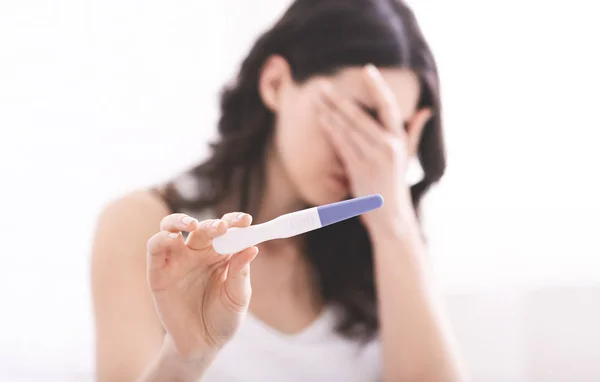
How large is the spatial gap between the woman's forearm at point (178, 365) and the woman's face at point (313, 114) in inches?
9.7

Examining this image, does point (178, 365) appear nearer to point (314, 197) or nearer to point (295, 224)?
point (295, 224)

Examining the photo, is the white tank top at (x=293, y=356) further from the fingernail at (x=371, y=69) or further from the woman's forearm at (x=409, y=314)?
the fingernail at (x=371, y=69)

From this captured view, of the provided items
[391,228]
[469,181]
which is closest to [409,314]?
[391,228]

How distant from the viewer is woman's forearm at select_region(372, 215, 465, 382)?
0.53 meters

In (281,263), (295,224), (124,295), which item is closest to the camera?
(295,224)

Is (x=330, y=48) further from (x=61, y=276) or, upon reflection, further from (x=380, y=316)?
(x=61, y=276)

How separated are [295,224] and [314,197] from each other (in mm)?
257

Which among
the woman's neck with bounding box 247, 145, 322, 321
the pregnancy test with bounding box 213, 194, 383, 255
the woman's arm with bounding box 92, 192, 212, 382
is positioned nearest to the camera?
the pregnancy test with bounding box 213, 194, 383, 255

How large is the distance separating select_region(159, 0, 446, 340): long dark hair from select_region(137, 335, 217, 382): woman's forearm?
223mm

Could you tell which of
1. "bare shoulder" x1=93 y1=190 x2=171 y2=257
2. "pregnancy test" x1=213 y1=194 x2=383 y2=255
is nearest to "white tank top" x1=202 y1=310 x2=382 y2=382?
"bare shoulder" x1=93 y1=190 x2=171 y2=257

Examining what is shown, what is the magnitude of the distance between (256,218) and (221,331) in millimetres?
235

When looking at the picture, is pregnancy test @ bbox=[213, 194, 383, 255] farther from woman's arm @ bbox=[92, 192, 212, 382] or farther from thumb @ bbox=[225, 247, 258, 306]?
woman's arm @ bbox=[92, 192, 212, 382]

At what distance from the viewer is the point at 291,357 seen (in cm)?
56

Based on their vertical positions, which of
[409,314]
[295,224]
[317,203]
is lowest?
[409,314]
